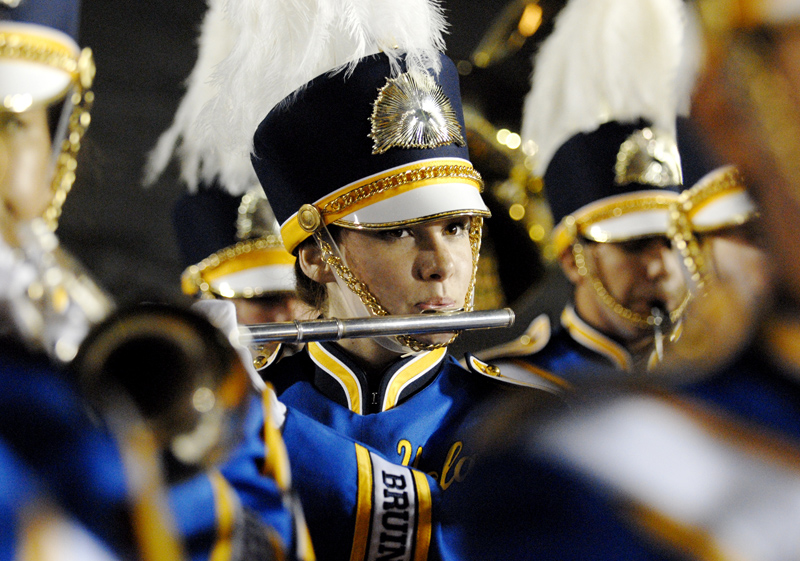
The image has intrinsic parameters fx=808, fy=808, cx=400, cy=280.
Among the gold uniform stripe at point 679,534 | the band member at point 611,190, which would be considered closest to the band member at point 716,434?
the gold uniform stripe at point 679,534

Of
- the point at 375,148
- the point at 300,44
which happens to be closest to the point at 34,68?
the point at 300,44

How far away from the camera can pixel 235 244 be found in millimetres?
2363

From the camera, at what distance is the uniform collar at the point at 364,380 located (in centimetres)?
129

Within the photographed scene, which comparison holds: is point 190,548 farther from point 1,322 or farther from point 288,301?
point 288,301

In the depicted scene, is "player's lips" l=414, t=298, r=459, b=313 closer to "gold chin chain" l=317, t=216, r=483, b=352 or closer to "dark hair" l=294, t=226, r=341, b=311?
"gold chin chain" l=317, t=216, r=483, b=352

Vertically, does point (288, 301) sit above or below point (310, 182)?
below

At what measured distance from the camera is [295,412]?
1.11 meters

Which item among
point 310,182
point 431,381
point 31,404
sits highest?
point 31,404

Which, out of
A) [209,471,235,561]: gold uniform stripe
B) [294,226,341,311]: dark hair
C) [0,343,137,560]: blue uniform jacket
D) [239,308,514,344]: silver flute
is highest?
[0,343,137,560]: blue uniform jacket

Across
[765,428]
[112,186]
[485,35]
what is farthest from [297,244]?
[485,35]

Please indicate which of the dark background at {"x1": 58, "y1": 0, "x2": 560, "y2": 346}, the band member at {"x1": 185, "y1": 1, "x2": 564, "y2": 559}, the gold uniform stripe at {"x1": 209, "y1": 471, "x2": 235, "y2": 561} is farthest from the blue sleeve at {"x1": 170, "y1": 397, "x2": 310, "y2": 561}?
the dark background at {"x1": 58, "y1": 0, "x2": 560, "y2": 346}

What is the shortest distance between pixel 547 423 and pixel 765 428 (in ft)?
0.37

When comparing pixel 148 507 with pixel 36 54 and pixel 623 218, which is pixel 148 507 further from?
pixel 623 218

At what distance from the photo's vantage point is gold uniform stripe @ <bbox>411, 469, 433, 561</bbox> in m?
1.04
